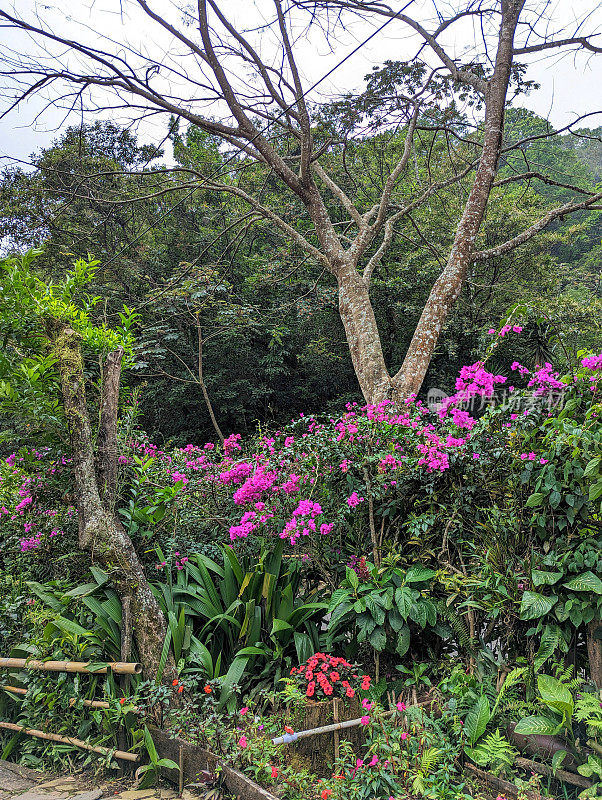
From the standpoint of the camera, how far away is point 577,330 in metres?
8.05

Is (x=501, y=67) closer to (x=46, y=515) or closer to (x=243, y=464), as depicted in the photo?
(x=243, y=464)

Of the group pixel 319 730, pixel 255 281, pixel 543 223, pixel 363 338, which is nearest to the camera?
pixel 319 730

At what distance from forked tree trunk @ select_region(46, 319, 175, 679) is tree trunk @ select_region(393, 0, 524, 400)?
226cm

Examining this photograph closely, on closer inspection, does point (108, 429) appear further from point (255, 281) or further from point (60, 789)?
point (255, 281)

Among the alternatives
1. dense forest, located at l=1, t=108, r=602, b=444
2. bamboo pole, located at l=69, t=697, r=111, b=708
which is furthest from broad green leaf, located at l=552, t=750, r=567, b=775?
dense forest, located at l=1, t=108, r=602, b=444

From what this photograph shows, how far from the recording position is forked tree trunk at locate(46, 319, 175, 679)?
254 cm

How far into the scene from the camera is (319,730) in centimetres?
216

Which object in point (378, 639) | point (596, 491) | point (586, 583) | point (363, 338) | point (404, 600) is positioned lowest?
point (378, 639)

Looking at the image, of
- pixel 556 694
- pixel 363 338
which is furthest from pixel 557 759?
pixel 363 338

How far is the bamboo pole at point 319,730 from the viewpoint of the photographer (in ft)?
6.77

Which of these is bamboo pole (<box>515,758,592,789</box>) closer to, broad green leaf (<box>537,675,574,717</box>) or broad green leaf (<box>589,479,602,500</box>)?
broad green leaf (<box>537,675,574,717</box>)

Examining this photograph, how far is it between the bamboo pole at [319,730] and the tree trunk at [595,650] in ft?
2.87

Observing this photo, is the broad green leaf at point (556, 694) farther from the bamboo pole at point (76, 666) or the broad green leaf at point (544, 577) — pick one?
the bamboo pole at point (76, 666)

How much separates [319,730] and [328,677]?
33 cm
